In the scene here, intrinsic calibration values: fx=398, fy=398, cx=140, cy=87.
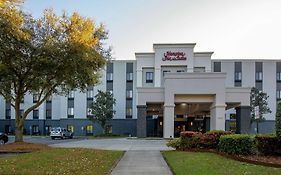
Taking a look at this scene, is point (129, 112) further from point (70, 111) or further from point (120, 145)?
point (120, 145)

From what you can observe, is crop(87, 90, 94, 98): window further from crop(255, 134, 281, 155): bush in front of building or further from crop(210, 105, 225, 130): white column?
crop(255, 134, 281, 155): bush in front of building

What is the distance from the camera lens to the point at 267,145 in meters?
19.0

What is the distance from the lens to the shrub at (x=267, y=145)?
19.0 m

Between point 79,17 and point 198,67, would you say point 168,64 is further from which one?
point 79,17

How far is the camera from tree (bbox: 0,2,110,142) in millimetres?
26414

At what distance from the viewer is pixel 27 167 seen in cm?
1445

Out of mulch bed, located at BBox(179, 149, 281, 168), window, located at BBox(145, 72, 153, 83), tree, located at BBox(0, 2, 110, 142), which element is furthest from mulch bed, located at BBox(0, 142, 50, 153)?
window, located at BBox(145, 72, 153, 83)

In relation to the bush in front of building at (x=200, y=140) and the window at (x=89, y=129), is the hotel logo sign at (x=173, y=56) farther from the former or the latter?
the bush in front of building at (x=200, y=140)

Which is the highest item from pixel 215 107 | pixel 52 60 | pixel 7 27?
pixel 7 27

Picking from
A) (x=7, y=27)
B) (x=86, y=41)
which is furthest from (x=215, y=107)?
(x=7, y=27)

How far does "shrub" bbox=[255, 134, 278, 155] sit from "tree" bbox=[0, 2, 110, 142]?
13.6 meters

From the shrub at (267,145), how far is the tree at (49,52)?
1359 centimetres

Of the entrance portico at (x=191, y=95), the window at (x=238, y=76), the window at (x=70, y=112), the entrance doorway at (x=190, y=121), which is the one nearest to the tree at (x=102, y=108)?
the window at (x=70, y=112)

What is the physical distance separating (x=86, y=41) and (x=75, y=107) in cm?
5034
